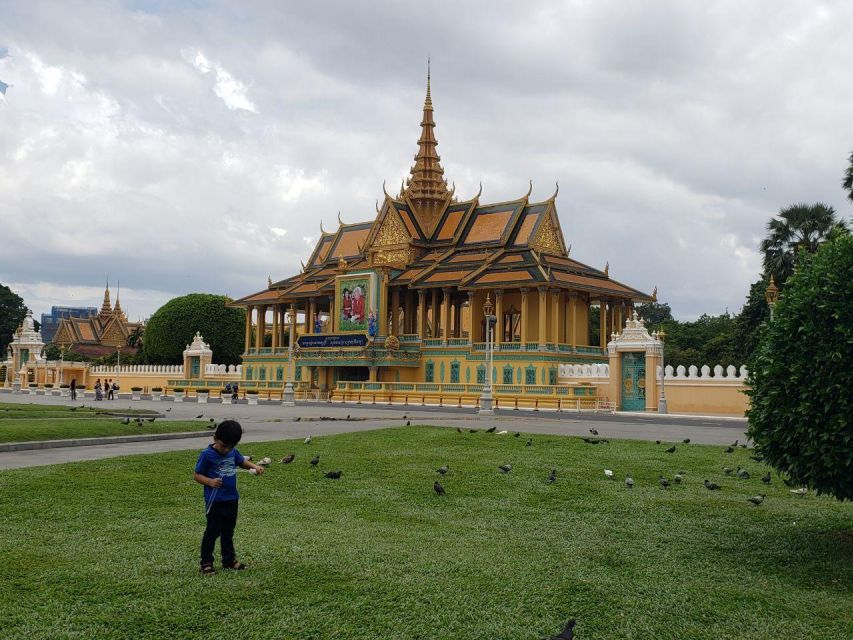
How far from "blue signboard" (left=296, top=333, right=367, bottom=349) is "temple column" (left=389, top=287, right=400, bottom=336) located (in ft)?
11.2

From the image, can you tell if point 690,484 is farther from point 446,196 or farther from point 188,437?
point 446,196

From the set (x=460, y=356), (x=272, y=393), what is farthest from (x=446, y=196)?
(x=272, y=393)

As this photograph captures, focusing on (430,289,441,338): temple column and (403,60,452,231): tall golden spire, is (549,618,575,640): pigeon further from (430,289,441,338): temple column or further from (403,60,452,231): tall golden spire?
(403,60,452,231): tall golden spire

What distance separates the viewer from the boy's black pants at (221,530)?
22.7 feet

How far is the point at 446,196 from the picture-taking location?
2618 inches

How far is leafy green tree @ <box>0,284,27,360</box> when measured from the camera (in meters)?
90.1

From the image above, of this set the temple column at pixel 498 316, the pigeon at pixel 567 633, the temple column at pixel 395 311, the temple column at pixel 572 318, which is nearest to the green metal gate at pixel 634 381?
the temple column at pixel 498 316

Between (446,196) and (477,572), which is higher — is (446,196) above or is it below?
above

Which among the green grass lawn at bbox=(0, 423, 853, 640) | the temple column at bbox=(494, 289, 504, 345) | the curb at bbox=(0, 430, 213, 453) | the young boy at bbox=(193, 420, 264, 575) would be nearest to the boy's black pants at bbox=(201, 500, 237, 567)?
the young boy at bbox=(193, 420, 264, 575)

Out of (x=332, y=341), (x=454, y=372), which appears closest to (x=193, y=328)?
(x=332, y=341)

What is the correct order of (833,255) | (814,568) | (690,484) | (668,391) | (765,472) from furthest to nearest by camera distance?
1. (668,391)
2. (765,472)
3. (690,484)
4. (833,255)
5. (814,568)

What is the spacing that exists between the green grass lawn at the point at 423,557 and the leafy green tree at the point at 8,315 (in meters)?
86.3

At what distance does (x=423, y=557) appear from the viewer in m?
7.61

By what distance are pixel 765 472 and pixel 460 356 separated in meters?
41.4
